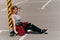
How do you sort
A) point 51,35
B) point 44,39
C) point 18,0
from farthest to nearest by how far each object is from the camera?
point 18,0
point 51,35
point 44,39

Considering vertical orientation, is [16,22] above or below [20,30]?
above

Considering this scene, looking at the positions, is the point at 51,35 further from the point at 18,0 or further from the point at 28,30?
the point at 18,0

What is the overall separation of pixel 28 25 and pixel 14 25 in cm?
66

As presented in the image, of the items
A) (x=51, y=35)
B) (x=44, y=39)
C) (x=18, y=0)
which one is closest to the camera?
(x=44, y=39)

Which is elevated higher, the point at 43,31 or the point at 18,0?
the point at 18,0

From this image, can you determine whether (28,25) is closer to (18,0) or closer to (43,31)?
(43,31)

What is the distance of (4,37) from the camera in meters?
12.4

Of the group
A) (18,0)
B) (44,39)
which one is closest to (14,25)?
(44,39)

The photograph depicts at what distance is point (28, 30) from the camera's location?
12898 millimetres

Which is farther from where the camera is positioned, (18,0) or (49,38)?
(18,0)

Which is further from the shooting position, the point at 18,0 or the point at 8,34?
the point at 18,0

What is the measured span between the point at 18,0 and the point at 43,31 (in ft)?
62.1

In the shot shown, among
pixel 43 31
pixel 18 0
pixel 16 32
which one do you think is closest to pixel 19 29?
pixel 16 32

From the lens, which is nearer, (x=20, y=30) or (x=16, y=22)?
(x=20, y=30)
